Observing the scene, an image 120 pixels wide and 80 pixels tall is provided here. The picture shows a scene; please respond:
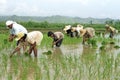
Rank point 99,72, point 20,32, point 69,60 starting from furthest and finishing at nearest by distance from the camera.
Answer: point 20,32, point 69,60, point 99,72

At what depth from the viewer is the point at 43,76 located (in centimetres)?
609

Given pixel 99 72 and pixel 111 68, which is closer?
pixel 99 72

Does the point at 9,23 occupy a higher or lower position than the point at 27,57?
higher

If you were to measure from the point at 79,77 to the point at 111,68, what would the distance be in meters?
0.99

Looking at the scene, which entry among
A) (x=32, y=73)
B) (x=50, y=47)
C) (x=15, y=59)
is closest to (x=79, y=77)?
(x=32, y=73)

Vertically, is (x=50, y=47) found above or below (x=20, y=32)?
below

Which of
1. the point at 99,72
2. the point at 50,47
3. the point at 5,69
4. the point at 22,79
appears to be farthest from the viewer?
the point at 50,47

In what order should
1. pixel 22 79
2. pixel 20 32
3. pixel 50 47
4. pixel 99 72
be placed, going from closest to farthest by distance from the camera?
pixel 22 79
pixel 99 72
pixel 20 32
pixel 50 47

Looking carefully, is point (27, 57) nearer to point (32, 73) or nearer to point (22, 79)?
point (32, 73)

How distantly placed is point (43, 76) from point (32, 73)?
444mm

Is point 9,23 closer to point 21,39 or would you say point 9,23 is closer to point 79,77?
point 21,39

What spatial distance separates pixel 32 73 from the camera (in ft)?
21.2

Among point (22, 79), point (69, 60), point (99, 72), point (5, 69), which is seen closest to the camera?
point (22, 79)

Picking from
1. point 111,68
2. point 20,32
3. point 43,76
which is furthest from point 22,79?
point 20,32
